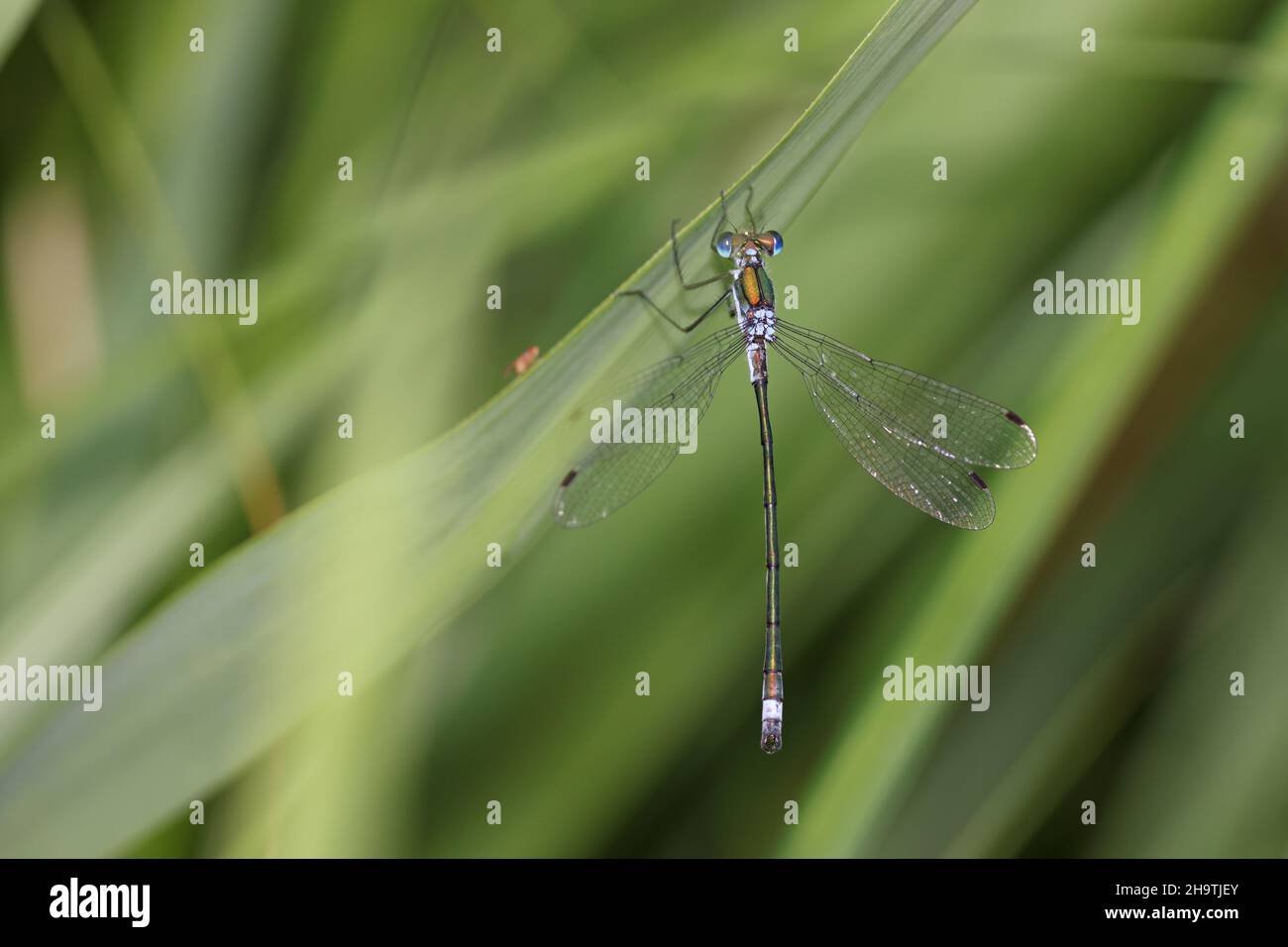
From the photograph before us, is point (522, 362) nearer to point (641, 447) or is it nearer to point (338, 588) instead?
point (641, 447)

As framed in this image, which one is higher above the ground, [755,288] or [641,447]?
[755,288]

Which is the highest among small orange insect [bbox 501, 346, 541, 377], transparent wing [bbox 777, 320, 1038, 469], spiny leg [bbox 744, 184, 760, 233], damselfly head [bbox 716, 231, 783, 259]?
→ damselfly head [bbox 716, 231, 783, 259]

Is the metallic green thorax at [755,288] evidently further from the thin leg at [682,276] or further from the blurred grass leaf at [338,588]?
the blurred grass leaf at [338,588]

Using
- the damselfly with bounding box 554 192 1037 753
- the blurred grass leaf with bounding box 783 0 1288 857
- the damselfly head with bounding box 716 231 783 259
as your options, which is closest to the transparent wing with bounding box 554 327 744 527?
the damselfly with bounding box 554 192 1037 753

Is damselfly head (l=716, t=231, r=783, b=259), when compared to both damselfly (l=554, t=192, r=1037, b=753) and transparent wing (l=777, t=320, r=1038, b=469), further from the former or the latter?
transparent wing (l=777, t=320, r=1038, b=469)

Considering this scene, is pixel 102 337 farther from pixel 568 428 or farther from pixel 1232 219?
pixel 1232 219

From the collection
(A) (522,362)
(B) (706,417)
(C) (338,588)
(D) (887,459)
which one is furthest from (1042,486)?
(C) (338,588)

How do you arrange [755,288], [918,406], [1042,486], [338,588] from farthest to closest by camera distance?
[755,288] → [918,406] → [1042,486] → [338,588]

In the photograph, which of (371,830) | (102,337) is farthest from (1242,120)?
(102,337)
